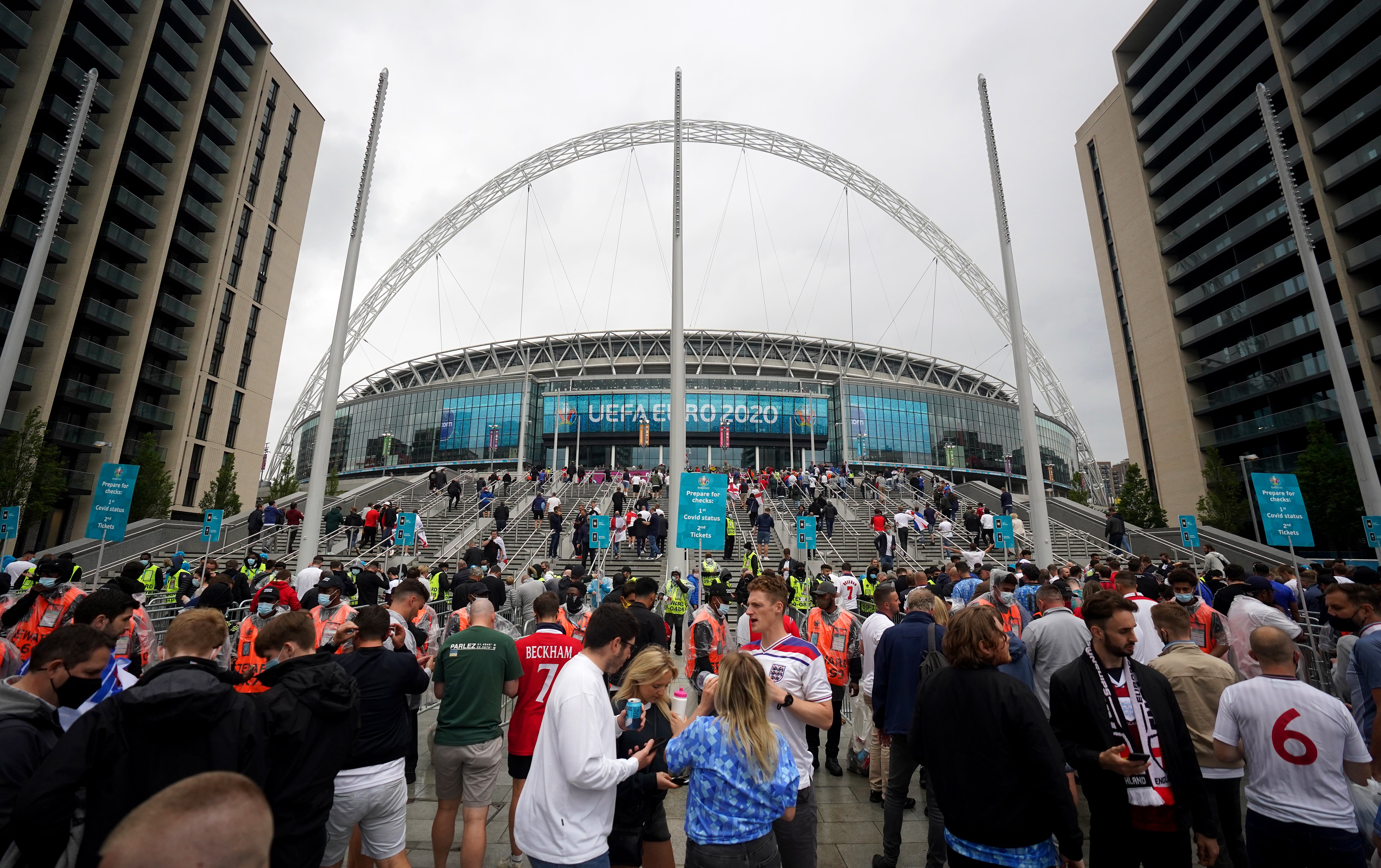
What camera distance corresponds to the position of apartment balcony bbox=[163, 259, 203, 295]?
147 ft

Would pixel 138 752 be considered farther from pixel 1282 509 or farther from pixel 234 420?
pixel 234 420

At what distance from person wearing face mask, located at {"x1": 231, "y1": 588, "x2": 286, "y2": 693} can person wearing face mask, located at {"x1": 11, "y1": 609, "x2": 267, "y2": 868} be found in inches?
56.9

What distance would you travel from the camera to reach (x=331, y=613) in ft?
24.4

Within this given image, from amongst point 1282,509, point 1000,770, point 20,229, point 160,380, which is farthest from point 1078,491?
point 20,229

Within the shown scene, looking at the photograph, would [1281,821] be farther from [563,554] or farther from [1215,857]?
[563,554]

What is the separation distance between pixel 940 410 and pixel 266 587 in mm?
69468

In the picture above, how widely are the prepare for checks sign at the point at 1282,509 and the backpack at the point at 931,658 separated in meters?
11.6

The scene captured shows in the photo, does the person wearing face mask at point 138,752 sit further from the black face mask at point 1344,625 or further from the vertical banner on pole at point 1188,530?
the vertical banner on pole at point 1188,530

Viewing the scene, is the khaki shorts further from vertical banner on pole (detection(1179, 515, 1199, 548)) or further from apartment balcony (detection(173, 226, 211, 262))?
apartment balcony (detection(173, 226, 211, 262))

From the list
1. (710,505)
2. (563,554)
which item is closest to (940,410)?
(563,554)

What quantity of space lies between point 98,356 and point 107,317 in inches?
103

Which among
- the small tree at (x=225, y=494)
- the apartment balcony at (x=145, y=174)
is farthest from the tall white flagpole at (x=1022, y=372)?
the apartment balcony at (x=145, y=174)

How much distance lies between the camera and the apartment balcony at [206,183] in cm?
4709

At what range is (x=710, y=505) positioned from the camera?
12.4m
